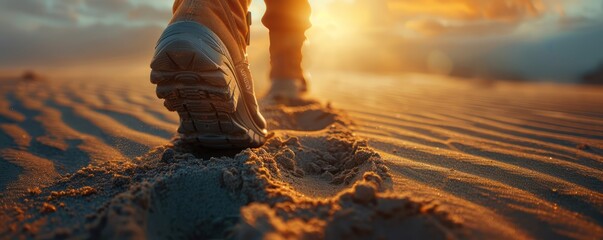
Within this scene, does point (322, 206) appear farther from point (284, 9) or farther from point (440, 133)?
point (284, 9)

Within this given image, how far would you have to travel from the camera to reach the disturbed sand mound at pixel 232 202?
868 millimetres

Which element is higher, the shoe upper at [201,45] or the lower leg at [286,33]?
the lower leg at [286,33]

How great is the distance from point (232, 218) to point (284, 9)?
2.23 meters

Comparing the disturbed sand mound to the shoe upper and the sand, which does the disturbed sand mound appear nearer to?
the sand

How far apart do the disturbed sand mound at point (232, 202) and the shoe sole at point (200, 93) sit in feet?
0.29

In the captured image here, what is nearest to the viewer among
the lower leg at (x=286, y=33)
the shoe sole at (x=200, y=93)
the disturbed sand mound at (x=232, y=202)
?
the disturbed sand mound at (x=232, y=202)

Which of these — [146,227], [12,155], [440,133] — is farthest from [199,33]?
[440,133]

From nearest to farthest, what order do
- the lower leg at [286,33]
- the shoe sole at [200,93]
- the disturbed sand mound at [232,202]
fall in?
1. the disturbed sand mound at [232,202]
2. the shoe sole at [200,93]
3. the lower leg at [286,33]

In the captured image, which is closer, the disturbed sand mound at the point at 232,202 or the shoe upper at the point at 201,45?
the disturbed sand mound at the point at 232,202

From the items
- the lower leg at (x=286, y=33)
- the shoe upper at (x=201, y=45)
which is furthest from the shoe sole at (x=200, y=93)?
the lower leg at (x=286, y=33)

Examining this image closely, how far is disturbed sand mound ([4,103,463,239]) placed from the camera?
868 millimetres

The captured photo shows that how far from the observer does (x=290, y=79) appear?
3.27 meters

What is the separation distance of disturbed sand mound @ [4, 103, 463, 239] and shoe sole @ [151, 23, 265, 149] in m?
0.09

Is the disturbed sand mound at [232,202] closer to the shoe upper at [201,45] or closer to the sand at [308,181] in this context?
the sand at [308,181]
